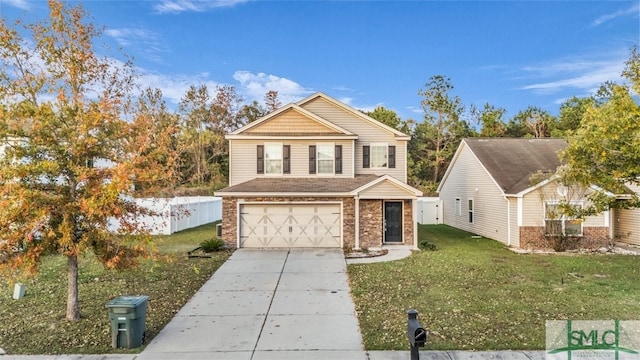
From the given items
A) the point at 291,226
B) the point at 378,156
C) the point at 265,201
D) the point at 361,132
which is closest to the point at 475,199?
the point at 378,156

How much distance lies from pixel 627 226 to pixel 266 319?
17912 mm

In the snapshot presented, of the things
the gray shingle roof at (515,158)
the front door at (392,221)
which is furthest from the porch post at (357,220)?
the gray shingle roof at (515,158)

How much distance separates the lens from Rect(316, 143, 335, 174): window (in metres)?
16.9

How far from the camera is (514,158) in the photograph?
18.9 m

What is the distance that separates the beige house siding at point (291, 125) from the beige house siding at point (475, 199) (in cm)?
830

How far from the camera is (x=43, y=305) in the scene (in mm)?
8000

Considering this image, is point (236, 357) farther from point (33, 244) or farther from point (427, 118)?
point (427, 118)

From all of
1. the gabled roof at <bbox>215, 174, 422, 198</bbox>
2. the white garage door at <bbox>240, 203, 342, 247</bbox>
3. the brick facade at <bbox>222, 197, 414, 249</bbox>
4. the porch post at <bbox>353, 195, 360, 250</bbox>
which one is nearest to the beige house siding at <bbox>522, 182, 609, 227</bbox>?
the gabled roof at <bbox>215, 174, 422, 198</bbox>

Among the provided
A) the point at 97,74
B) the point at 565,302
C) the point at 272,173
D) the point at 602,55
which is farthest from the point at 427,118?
the point at 97,74

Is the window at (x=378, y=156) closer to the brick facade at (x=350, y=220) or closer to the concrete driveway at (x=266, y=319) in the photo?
the brick facade at (x=350, y=220)

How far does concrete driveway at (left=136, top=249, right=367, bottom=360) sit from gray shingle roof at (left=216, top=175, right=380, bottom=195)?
411 centimetres

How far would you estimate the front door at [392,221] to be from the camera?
16031mm

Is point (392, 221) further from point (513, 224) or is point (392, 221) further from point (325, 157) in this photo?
point (513, 224)

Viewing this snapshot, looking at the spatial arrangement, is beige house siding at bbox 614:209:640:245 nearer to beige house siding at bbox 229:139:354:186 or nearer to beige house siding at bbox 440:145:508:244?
beige house siding at bbox 440:145:508:244
